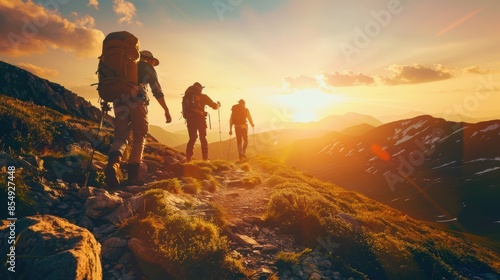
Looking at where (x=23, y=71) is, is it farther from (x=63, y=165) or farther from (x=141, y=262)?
(x=141, y=262)

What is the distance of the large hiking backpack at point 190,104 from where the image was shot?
14.7 metres

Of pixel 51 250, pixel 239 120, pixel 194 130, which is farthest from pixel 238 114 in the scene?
pixel 51 250

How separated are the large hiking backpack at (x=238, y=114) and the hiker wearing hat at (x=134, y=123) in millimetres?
13571

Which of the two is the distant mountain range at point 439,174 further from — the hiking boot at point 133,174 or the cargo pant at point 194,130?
the hiking boot at point 133,174

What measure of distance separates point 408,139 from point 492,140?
2003 inches

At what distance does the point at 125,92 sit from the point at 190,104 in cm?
729

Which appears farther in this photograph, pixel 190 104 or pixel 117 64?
pixel 190 104

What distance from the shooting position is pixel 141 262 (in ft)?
13.4

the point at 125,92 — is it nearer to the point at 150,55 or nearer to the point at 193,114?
the point at 150,55

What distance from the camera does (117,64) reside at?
23.6 ft

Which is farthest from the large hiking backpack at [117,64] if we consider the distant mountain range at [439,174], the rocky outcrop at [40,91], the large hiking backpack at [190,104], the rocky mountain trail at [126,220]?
the distant mountain range at [439,174]

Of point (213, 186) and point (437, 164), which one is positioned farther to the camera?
point (437, 164)

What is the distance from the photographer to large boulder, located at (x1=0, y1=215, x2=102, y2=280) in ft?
9.91

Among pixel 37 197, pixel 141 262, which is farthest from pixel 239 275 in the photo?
pixel 37 197
